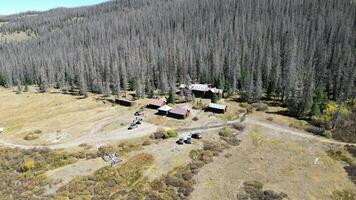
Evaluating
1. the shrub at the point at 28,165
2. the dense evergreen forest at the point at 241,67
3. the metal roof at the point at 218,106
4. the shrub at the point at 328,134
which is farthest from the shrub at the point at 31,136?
the shrub at the point at 328,134

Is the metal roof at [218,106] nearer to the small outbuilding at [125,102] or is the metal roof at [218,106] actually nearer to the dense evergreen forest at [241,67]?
the dense evergreen forest at [241,67]

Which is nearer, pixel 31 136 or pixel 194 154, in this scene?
pixel 194 154

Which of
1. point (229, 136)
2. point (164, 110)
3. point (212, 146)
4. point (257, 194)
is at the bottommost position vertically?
point (257, 194)

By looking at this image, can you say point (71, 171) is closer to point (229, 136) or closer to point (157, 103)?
point (229, 136)

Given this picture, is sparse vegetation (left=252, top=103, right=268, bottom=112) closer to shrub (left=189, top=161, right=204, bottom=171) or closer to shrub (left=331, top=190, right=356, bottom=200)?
shrub (left=189, top=161, right=204, bottom=171)

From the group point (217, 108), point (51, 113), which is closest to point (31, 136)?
point (51, 113)
